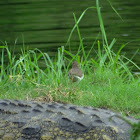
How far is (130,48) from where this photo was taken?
1009cm

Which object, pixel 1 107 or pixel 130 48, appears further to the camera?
pixel 130 48

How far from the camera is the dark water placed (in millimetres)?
11172

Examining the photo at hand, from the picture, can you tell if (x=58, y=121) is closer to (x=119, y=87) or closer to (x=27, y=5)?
(x=119, y=87)

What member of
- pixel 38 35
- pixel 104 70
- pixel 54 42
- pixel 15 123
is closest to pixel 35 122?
pixel 15 123

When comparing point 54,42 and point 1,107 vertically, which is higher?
point 1,107

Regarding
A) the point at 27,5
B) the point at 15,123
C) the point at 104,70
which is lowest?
the point at 27,5

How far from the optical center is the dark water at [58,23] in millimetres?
11172

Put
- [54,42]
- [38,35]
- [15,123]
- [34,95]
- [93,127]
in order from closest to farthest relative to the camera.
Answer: [93,127] → [15,123] → [34,95] → [54,42] → [38,35]

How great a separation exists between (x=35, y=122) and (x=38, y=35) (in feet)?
31.8

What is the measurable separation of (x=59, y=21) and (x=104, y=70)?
28.7 ft

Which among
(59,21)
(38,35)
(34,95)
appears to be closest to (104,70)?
(34,95)

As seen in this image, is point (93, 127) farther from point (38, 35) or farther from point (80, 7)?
point (80, 7)

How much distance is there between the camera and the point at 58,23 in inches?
560

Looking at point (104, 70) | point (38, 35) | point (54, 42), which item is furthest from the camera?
point (38, 35)
